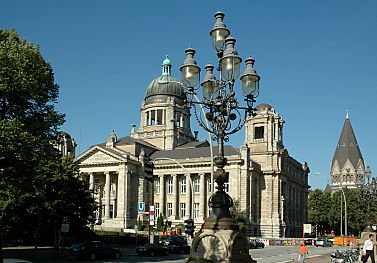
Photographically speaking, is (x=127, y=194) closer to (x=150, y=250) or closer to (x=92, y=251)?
(x=150, y=250)

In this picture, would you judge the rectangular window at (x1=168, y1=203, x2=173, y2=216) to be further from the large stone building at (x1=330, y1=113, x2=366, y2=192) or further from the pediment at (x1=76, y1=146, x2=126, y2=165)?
the large stone building at (x1=330, y1=113, x2=366, y2=192)

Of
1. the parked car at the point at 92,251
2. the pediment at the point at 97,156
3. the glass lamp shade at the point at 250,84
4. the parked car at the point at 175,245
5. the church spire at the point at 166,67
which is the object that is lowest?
the parked car at the point at 175,245

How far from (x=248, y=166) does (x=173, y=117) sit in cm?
2703

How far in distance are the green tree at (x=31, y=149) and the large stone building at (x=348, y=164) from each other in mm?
163444

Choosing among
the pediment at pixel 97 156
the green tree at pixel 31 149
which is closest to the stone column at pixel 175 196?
the pediment at pixel 97 156

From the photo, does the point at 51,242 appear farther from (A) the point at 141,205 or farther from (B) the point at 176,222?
(B) the point at 176,222

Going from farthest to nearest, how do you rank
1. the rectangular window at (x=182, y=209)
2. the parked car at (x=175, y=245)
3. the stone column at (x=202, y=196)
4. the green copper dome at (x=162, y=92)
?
the green copper dome at (x=162, y=92), the rectangular window at (x=182, y=209), the stone column at (x=202, y=196), the parked car at (x=175, y=245)

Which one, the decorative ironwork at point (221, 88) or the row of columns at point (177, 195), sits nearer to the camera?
the decorative ironwork at point (221, 88)

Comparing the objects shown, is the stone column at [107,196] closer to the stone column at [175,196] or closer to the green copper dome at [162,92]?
the stone column at [175,196]

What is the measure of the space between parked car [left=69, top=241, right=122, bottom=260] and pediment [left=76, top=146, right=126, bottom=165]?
163 feet

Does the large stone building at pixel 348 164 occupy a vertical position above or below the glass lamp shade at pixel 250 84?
above

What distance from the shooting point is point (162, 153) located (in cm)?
9856

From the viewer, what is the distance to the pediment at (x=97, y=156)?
89.8m

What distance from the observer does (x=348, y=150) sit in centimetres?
19638
